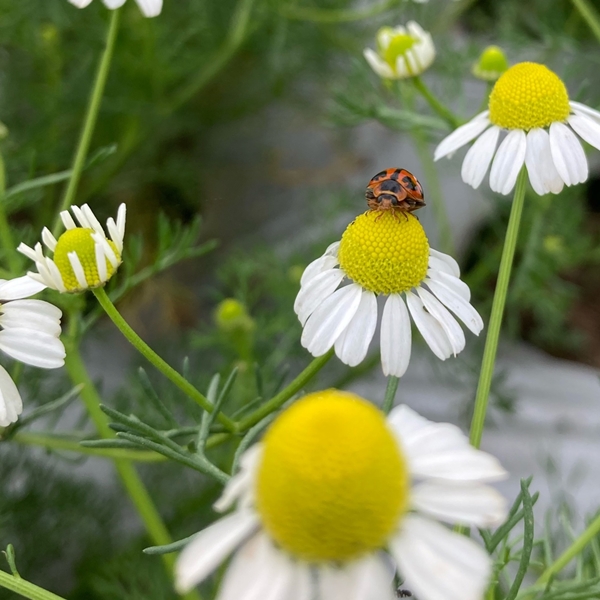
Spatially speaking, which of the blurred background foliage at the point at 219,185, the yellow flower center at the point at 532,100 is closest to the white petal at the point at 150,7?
the blurred background foliage at the point at 219,185

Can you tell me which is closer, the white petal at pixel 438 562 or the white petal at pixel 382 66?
the white petal at pixel 438 562

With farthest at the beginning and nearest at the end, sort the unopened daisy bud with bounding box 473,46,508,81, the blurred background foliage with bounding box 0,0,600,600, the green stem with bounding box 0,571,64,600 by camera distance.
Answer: the blurred background foliage with bounding box 0,0,600,600
the unopened daisy bud with bounding box 473,46,508,81
the green stem with bounding box 0,571,64,600

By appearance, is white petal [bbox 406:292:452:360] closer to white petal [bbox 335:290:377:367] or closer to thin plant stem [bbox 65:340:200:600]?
white petal [bbox 335:290:377:367]

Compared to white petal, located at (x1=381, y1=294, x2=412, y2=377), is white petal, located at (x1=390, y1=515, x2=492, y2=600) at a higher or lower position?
lower

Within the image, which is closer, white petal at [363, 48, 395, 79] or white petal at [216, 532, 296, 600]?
white petal at [216, 532, 296, 600]

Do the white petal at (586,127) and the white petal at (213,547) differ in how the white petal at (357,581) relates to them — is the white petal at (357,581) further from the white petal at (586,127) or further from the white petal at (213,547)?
the white petal at (586,127)

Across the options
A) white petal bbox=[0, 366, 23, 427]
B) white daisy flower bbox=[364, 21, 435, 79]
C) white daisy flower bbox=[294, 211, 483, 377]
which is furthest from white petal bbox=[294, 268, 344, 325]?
white daisy flower bbox=[364, 21, 435, 79]

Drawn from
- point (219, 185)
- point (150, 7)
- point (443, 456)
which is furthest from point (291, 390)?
point (219, 185)
